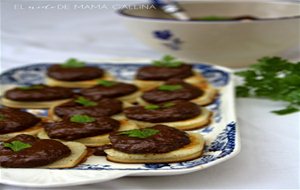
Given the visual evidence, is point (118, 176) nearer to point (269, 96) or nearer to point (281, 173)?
point (281, 173)

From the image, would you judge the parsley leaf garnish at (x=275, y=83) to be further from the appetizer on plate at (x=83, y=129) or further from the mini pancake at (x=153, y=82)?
the appetizer on plate at (x=83, y=129)

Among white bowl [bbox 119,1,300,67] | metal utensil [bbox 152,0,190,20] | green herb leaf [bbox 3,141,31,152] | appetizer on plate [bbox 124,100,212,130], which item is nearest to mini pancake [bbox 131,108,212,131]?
appetizer on plate [bbox 124,100,212,130]

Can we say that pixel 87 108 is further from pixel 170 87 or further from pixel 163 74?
pixel 163 74

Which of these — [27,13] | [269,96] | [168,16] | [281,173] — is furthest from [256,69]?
[27,13]

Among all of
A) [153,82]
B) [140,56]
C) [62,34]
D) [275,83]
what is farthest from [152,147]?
[62,34]

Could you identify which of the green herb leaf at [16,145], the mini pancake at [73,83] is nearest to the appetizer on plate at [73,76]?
the mini pancake at [73,83]

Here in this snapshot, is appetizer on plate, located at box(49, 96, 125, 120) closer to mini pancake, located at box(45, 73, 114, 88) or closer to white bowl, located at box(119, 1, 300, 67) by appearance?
mini pancake, located at box(45, 73, 114, 88)
